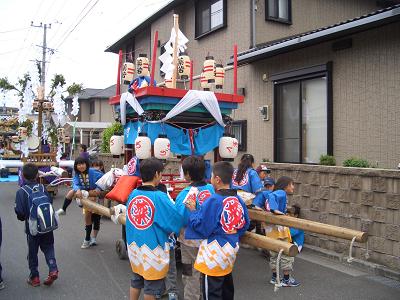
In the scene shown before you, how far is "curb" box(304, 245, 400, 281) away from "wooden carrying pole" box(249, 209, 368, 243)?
7.62ft

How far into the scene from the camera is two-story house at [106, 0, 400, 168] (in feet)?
26.7

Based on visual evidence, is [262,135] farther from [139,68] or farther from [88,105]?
[88,105]

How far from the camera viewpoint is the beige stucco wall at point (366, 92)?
8.04 metres

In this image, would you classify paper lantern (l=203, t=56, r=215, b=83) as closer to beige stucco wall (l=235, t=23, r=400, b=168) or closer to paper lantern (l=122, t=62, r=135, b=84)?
Answer: paper lantern (l=122, t=62, r=135, b=84)

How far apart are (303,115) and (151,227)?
7.22 metres

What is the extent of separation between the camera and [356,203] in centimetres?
→ 661

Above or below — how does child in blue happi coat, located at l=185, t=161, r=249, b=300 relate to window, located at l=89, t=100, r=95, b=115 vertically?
below

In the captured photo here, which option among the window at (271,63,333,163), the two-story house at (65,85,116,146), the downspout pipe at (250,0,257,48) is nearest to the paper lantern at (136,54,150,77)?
the window at (271,63,333,163)

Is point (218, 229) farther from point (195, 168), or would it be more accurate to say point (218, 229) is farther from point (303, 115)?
point (303, 115)

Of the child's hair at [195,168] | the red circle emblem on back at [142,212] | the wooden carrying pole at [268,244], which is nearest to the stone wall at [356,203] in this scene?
the wooden carrying pole at [268,244]

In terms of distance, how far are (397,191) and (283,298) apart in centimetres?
231

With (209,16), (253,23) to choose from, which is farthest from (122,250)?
(209,16)

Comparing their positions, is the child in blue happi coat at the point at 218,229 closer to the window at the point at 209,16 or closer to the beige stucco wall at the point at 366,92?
the beige stucco wall at the point at 366,92

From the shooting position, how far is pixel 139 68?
723cm
